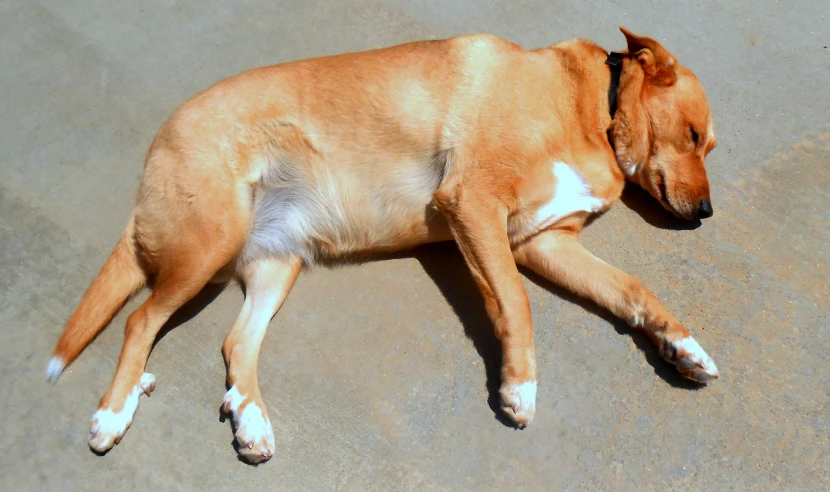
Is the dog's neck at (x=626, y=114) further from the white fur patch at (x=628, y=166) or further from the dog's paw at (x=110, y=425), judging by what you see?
the dog's paw at (x=110, y=425)

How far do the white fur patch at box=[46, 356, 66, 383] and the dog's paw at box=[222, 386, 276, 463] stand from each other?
2.62 ft

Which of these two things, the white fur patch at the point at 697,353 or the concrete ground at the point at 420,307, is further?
the white fur patch at the point at 697,353

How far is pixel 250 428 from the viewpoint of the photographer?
9.17 feet

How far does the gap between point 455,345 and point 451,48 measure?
1541 millimetres

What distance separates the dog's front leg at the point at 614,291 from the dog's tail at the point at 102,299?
6.52ft

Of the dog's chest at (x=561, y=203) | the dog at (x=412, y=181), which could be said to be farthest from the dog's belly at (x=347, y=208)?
the dog's chest at (x=561, y=203)

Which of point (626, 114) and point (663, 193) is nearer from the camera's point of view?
point (626, 114)

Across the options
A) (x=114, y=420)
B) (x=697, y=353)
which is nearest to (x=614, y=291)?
(x=697, y=353)

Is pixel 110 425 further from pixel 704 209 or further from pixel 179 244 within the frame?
pixel 704 209

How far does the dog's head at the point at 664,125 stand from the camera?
3295 mm

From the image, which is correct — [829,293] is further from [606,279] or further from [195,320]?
[195,320]

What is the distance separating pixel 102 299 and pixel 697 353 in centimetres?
284

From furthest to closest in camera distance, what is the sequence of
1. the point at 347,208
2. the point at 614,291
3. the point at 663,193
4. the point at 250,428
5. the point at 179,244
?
the point at 663,193 < the point at 347,208 < the point at 614,291 < the point at 179,244 < the point at 250,428

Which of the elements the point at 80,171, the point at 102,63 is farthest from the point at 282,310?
the point at 102,63
